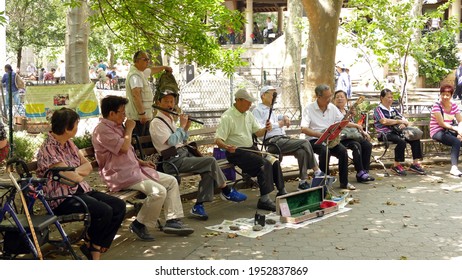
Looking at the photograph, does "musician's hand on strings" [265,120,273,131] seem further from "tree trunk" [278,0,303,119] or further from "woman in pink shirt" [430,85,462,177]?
"tree trunk" [278,0,303,119]

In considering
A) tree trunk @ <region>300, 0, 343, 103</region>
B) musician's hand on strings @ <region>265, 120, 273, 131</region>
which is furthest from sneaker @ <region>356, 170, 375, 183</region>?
tree trunk @ <region>300, 0, 343, 103</region>

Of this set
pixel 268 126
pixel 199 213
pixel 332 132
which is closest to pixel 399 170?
pixel 332 132

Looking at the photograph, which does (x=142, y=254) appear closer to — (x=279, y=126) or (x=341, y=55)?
(x=279, y=126)

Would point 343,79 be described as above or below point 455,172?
above

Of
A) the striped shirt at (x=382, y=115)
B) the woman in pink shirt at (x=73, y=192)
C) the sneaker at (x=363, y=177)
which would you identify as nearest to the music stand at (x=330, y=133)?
the sneaker at (x=363, y=177)

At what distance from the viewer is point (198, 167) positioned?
738 centimetres

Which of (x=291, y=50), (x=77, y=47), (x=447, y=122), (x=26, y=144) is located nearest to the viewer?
(x=447, y=122)

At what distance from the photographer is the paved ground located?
6.21 meters

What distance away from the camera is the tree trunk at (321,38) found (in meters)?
11.3

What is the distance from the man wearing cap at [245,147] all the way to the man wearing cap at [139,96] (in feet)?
3.76

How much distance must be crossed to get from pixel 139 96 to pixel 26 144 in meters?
4.41

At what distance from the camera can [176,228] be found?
22.2 feet

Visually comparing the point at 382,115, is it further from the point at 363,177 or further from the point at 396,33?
the point at 396,33

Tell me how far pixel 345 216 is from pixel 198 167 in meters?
1.82
